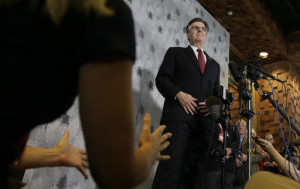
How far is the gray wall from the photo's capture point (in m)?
1.94

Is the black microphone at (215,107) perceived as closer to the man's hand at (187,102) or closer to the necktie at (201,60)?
the man's hand at (187,102)

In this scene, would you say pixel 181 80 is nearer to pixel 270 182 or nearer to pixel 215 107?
pixel 215 107

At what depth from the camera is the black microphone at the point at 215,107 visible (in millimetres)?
1768

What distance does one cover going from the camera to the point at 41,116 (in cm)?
43

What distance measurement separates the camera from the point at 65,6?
41cm

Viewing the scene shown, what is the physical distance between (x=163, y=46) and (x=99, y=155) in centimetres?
279

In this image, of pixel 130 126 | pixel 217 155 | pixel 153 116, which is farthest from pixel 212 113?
pixel 130 126

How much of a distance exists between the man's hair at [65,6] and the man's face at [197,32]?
6.71ft

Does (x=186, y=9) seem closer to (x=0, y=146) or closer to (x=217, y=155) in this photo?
(x=217, y=155)

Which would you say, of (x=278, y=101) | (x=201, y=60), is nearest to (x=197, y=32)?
(x=201, y=60)

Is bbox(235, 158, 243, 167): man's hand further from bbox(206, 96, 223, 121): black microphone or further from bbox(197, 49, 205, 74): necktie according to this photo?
bbox(206, 96, 223, 121): black microphone

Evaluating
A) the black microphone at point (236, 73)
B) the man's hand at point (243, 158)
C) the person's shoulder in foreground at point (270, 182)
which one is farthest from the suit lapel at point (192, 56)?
the man's hand at point (243, 158)

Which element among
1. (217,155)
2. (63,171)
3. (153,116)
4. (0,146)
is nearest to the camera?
(0,146)

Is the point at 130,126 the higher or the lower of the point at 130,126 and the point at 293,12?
the lower
